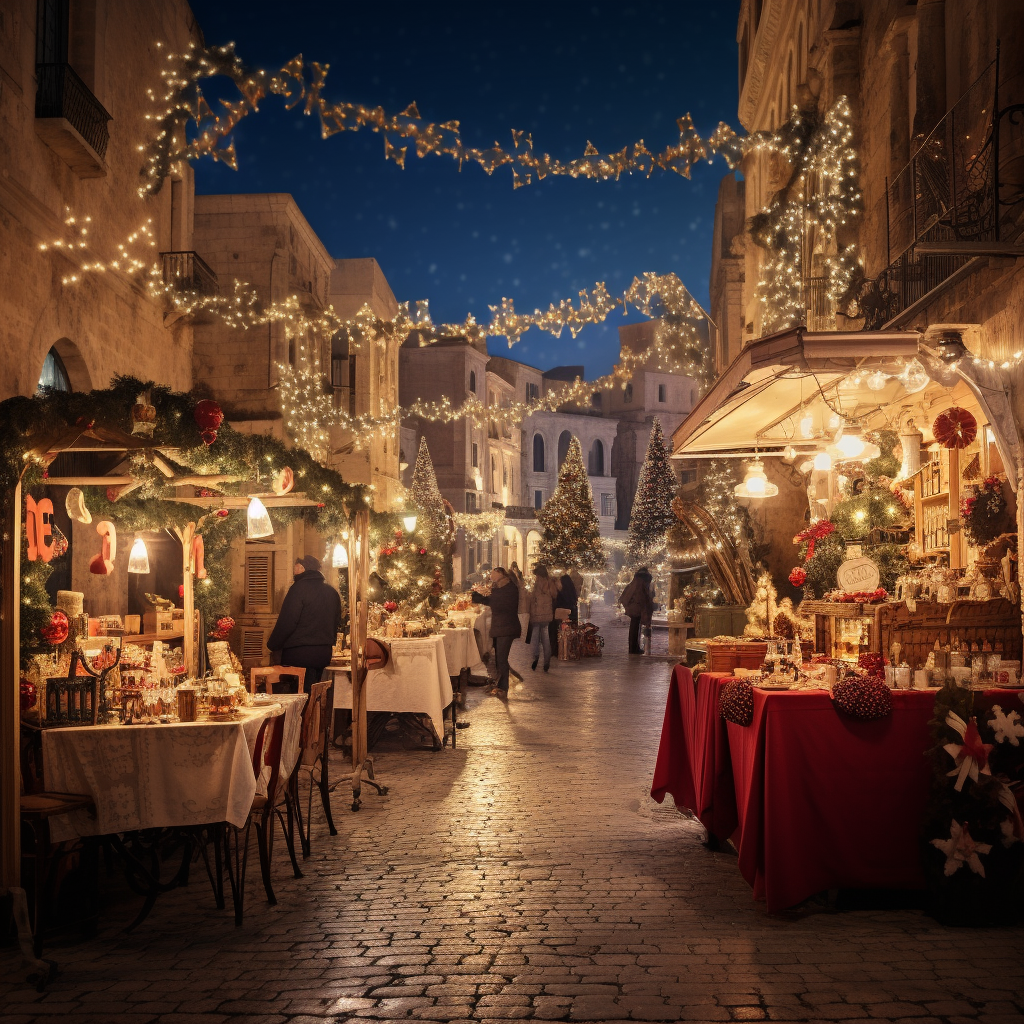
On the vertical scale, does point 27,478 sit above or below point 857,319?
below

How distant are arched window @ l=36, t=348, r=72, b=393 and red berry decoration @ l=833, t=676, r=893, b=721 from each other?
9.18 meters

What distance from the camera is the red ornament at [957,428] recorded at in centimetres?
737

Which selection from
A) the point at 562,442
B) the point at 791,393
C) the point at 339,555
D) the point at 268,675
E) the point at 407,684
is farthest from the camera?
the point at 562,442

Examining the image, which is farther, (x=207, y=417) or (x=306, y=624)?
(x=306, y=624)

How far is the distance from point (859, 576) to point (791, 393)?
1.92 meters

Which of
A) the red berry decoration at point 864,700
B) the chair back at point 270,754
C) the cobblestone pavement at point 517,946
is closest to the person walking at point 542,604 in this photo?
the cobblestone pavement at point 517,946

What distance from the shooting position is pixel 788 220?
1372 cm

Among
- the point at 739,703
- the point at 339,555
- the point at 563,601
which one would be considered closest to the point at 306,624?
the point at 339,555

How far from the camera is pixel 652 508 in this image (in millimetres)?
37000

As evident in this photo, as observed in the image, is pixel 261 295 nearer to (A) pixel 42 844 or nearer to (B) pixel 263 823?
(B) pixel 263 823

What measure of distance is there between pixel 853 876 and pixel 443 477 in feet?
138

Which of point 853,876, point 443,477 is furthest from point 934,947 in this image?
Answer: point 443,477

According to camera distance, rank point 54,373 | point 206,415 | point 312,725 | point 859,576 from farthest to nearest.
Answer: point 54,373, point 859,576, point 312,725, point 206,415

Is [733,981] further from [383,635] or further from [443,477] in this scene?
[443,477]
